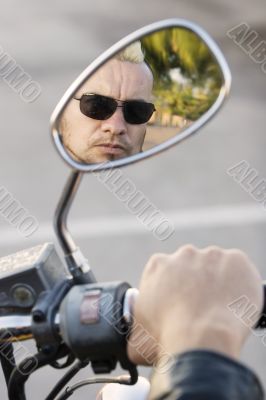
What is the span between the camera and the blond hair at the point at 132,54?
1.54m

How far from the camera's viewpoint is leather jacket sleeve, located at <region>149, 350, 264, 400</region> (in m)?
1.15

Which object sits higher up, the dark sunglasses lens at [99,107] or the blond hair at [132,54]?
the blond hair at [132,54]

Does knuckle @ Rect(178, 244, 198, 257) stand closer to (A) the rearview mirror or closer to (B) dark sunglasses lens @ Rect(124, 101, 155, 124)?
(A) the rearview mirror

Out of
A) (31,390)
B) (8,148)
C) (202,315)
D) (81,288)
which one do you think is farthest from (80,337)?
(8,148)

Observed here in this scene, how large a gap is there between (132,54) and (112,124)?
145mm

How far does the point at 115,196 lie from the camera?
8.09m

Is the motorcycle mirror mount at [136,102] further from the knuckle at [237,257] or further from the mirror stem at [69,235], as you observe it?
the knuckle at [237,257]

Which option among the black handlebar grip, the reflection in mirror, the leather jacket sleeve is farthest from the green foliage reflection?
the leather jacket sleeve

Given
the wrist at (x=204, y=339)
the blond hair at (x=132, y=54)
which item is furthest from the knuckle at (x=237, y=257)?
the blond hair at (x=132, y=54)

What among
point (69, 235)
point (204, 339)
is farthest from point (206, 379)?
point (69, 235)

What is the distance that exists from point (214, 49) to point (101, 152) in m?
0.28

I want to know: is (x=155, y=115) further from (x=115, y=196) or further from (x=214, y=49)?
(x=115, y=196)

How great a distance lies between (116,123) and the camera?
1.68 m

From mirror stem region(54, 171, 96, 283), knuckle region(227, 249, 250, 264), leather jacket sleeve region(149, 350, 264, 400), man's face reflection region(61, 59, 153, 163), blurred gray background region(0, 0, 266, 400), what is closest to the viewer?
leather jacket sleeve region(149, 350, 264, 400)
